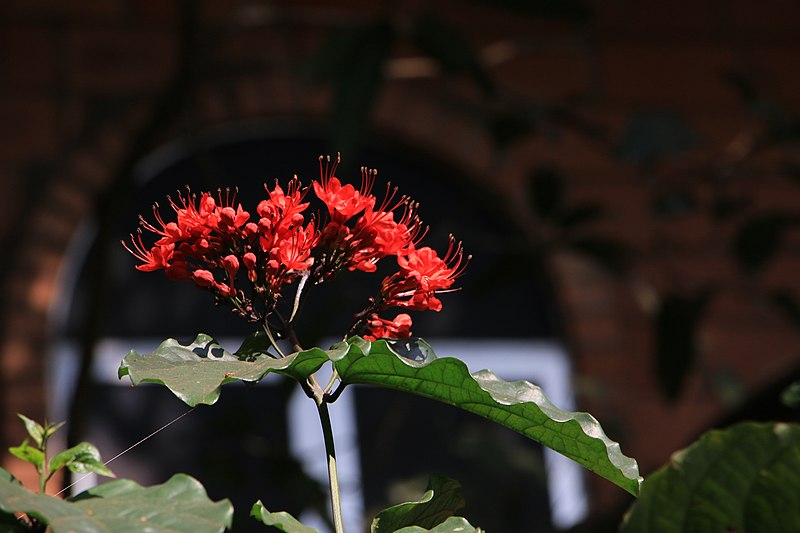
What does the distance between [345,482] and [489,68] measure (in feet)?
3.56

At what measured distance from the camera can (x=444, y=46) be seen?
Answer: 2.04 m

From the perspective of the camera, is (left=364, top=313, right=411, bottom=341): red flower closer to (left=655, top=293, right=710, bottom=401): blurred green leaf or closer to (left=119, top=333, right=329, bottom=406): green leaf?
(left=119, top=333, right=329, bottom=406): green leaf

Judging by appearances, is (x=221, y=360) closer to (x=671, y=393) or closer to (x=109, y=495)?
(x=109, y=495)

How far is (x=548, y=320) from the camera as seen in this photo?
10.2 ft

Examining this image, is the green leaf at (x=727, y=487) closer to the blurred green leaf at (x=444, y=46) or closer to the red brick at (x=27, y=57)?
the blurred green leaf at (x=444, y=46)

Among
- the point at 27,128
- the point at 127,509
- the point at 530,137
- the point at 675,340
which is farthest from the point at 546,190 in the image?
the point at 127,509

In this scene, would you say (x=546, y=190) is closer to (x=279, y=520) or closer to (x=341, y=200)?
(x=341, y=200)

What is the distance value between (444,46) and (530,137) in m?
1.11

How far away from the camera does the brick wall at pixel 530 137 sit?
279 cm

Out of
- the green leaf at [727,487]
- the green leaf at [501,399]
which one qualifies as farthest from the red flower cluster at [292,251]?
the green leaf at [727,487]

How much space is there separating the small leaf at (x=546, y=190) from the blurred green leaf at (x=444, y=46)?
16.0 inches

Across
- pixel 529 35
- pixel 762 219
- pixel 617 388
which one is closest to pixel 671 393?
pixel 762 219

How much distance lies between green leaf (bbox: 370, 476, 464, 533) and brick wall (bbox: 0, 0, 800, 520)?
1827 millimetres

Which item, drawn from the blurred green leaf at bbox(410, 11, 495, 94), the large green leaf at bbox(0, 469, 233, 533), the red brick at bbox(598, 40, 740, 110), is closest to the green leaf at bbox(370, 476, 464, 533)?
the large green leaf at bbox(0, 469, 233, 533)
